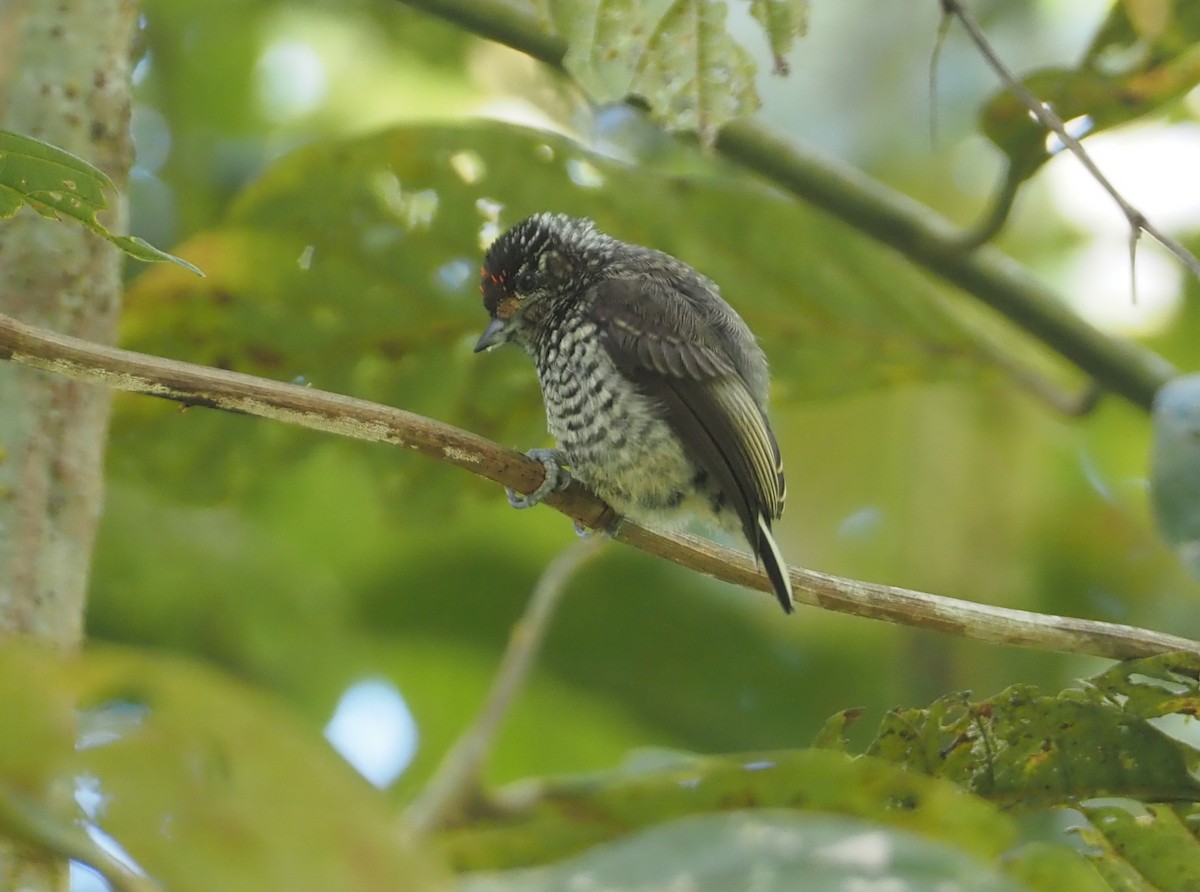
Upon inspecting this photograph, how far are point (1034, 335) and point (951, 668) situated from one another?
47.0 inches

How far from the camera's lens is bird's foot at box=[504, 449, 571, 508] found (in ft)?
9.33

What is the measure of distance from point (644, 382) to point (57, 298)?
137 cm

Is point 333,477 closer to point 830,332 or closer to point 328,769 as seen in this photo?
point 830,332

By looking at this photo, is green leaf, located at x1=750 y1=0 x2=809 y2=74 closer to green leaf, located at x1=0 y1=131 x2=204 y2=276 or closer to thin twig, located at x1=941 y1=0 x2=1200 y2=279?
thin twig, located at x1=941 y1=0 x2=1200 y2=279

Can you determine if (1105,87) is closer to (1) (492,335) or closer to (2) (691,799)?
(1) (492,335)

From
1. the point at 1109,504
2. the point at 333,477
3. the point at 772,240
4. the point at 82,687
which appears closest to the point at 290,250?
the point at 772,240

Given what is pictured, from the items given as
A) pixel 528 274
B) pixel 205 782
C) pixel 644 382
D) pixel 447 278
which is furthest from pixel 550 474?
pixel 205 782

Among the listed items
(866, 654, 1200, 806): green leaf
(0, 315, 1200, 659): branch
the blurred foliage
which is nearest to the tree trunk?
the blurred foliage

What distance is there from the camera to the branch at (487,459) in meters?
1.88

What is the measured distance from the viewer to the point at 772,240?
3.75 metres

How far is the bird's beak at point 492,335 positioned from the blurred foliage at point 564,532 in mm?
254

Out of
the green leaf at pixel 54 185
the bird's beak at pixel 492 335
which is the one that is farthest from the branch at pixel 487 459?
the bird's beak at pixel 492 335

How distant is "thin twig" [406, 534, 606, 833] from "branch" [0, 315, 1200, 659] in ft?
0.99

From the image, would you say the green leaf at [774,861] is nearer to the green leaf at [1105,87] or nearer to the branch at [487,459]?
the branch at [487,459]
